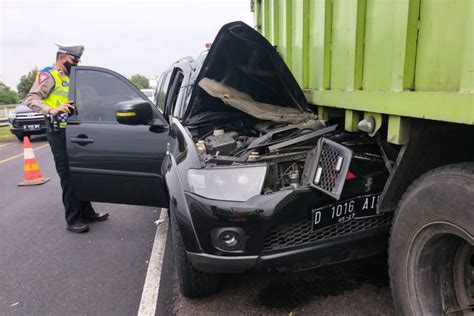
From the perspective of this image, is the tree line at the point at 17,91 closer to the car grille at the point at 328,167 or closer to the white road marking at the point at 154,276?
the white road marking at the point at 154,276

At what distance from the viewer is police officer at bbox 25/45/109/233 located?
13.9 feet

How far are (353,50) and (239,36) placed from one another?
0.84 metres

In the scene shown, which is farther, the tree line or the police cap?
the tree line

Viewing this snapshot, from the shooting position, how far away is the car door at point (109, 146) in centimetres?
385

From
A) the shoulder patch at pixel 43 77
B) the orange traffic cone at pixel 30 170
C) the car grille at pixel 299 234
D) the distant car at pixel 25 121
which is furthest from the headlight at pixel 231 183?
the distant car at pixel 25 121

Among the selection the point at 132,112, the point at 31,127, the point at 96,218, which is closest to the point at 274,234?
the point at 132,112

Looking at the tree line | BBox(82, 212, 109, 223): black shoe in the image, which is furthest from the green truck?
the tree line

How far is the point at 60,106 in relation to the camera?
415 cm

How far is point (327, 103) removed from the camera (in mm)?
2693

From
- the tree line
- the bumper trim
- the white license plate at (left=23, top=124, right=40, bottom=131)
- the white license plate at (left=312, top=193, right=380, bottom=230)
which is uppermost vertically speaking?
the white license plate at (left=312, top=193, right=380, bottom=230)

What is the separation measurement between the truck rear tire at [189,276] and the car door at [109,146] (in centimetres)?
114

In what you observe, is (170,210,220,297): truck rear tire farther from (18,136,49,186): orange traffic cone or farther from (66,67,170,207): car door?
(18,136,49,186): orange traffic cone

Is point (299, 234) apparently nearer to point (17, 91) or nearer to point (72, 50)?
point (72, 50)

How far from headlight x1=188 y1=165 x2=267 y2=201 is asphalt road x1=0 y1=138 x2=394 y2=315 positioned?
36.0 inches
